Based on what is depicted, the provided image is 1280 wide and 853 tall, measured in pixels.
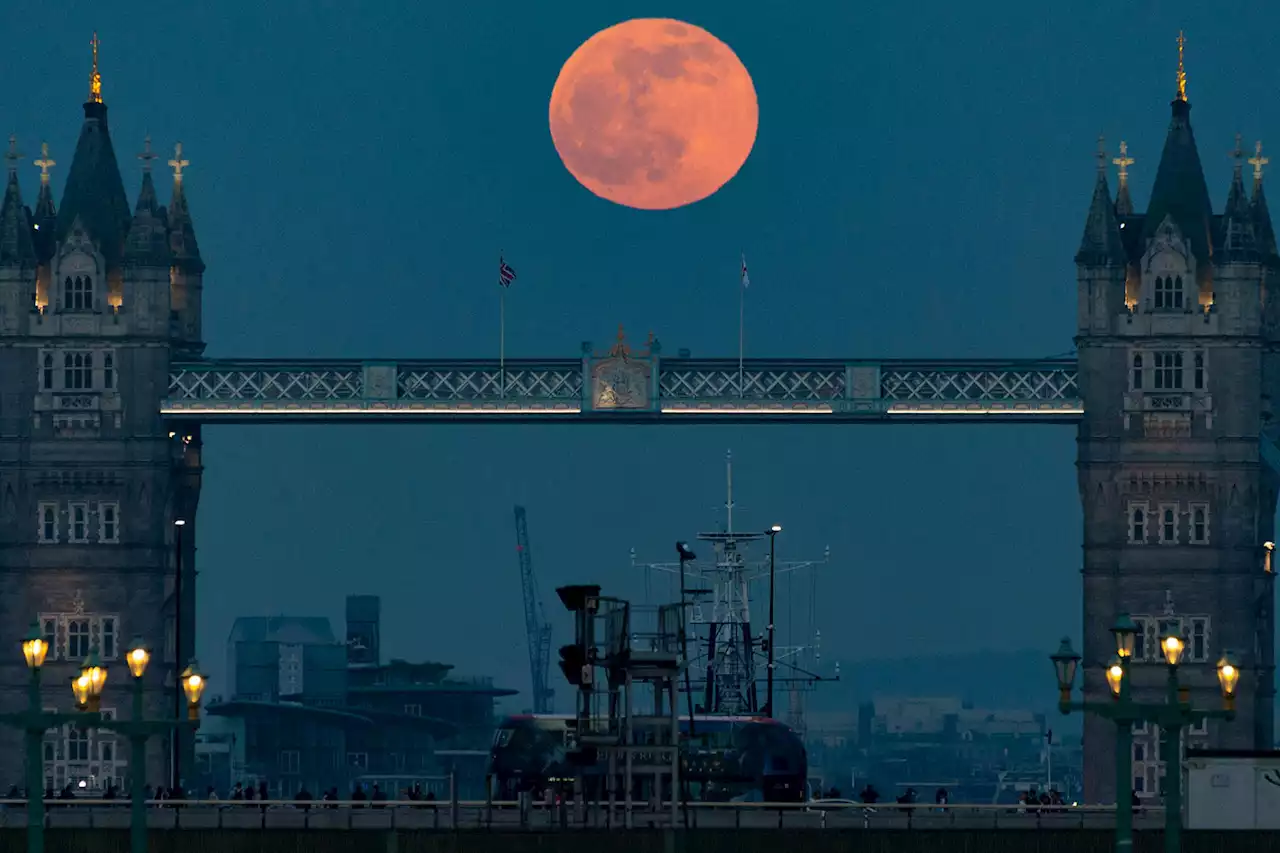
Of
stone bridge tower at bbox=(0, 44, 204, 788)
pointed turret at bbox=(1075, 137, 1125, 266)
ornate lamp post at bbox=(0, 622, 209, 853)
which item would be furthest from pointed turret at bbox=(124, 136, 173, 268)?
ornate lamp post at bbox=(0, 622, 209, 853)

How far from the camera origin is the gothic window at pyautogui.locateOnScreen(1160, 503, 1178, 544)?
150625 millimetres

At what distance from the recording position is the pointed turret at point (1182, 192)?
154 meters

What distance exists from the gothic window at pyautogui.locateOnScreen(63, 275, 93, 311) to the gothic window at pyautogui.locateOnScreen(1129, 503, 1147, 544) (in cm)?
4267

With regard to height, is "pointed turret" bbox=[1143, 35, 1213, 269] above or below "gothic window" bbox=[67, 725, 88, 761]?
above

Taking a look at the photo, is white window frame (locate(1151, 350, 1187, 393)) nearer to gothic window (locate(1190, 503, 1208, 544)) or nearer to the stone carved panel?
gothic window (locate(1190, 503, 1208, 544))

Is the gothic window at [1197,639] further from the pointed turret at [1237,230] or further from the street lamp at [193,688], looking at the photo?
the street lamp at [193,688]

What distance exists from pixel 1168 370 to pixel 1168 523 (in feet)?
20.3

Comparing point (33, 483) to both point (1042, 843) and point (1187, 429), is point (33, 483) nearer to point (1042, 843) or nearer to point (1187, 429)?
point (1187, 429)

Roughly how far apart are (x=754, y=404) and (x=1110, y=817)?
46.4 m

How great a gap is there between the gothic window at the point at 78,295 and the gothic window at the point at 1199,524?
45054 mm

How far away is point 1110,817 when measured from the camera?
106438 mm

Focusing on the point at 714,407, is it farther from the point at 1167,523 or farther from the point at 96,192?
the point at 96,192

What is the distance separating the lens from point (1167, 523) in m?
151

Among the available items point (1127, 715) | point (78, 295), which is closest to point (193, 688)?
point (1127, 715)
